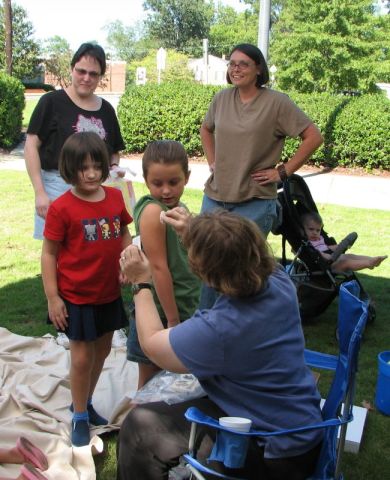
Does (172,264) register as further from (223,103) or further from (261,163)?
(223,103)

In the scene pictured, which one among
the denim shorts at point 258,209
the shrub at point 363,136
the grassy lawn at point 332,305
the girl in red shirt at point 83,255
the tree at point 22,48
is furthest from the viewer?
the tree at point 22,48

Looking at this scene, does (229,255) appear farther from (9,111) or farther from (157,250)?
(9,111)

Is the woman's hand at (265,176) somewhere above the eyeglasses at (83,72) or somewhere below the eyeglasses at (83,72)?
below

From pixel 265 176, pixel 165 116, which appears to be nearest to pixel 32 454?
pixel 265 176

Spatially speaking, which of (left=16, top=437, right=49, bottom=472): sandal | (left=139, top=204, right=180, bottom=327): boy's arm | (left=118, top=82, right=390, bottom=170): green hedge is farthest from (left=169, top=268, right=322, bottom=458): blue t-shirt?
(left=118, top=82, right=390, bottom=170): green hedge

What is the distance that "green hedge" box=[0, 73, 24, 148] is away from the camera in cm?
Result: 1378

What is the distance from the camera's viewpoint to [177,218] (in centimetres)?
223

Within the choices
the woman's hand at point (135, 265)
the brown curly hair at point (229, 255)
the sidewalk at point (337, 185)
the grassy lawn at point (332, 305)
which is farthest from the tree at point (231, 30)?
the brown curly hair at point (229, 255)

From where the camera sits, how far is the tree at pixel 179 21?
280 ft

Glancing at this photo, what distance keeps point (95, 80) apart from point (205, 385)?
2.20m

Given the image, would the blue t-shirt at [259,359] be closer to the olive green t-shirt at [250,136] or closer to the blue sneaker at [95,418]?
the blue sneaker at [95,418]

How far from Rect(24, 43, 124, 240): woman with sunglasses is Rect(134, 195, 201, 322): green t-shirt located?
3.58 feet

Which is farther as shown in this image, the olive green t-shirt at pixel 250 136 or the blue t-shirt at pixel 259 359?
the olive green t-shirt at pixel 250 136

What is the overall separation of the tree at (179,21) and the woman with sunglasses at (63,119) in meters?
85.8
